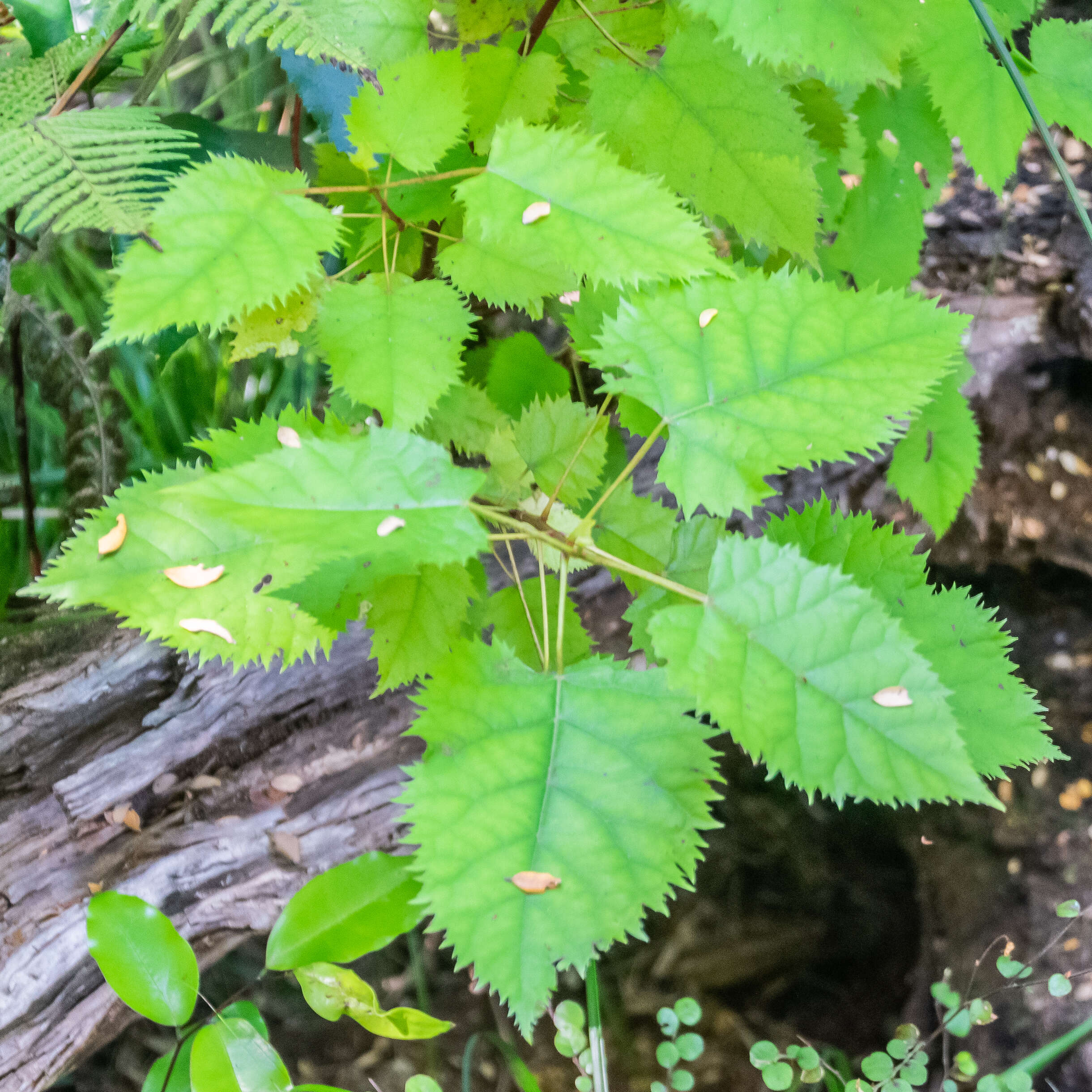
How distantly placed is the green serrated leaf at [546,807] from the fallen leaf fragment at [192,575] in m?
0.18

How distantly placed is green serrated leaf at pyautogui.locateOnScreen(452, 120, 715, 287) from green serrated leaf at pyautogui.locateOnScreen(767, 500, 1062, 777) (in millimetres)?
271

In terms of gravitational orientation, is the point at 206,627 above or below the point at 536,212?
below

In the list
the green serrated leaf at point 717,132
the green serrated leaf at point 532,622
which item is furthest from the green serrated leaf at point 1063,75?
the green serrated leaf at point 532,622

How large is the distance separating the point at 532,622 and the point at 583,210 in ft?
1.11

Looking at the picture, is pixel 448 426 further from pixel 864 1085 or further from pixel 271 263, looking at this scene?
pixel 864 1085

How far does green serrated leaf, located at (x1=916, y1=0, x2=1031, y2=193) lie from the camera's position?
626 millimetres

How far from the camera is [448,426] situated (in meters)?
0.68

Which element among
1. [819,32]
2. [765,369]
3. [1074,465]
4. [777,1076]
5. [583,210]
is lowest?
[777,1076]

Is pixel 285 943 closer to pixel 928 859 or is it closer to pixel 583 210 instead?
pixel 583 210

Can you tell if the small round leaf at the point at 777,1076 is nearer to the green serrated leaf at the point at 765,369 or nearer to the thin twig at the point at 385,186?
the green serrated leaf at the point at 765,369

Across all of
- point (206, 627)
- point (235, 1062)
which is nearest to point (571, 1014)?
point (235, 1062)

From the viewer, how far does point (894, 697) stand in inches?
16.8

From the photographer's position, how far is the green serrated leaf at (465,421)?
68cm

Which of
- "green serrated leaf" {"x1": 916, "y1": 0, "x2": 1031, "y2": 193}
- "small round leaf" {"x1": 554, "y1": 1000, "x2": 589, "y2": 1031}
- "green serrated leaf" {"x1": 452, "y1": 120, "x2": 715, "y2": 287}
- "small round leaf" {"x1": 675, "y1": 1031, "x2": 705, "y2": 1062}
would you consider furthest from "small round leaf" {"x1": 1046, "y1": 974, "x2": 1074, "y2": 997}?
"green serrated leaf" {"x1": 452, "y1": 120, "x2": 715, "y2": 287}
